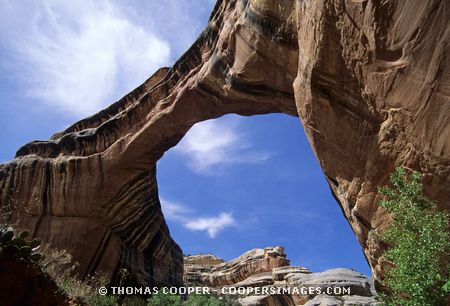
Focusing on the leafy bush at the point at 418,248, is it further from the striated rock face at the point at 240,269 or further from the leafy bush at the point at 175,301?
the striated rock face at the point at 240,269

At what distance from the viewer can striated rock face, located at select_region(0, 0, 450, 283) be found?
7301 mm

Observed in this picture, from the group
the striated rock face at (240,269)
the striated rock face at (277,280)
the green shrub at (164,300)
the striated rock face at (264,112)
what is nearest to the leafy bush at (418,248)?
the striated rock face at (264,112)

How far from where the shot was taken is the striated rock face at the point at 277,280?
19.7 m

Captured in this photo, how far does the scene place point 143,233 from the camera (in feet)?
62.1

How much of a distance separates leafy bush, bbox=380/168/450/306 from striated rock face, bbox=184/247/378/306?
30.3 ft

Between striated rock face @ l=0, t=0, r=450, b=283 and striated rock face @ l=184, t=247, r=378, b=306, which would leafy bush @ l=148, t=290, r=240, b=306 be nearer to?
striated rock face @ l=0, t=0, r=450, b=283

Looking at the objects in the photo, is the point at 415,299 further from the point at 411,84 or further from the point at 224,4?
the point at 224,4

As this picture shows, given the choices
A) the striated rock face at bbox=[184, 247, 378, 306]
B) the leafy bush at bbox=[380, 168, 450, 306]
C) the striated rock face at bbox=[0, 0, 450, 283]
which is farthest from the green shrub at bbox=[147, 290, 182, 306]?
the leafy bush at bbox=[380, 168, 450, 306]

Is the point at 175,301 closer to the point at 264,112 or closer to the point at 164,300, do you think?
the point at 164,300

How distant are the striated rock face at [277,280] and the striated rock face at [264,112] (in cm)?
687

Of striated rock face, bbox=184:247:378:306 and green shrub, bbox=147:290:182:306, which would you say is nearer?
green shrub, bbox=147:290:182:306

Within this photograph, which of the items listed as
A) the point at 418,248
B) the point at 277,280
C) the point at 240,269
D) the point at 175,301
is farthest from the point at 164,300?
the point at 240,269

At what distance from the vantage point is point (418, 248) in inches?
261

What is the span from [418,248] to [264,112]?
27.9ft
